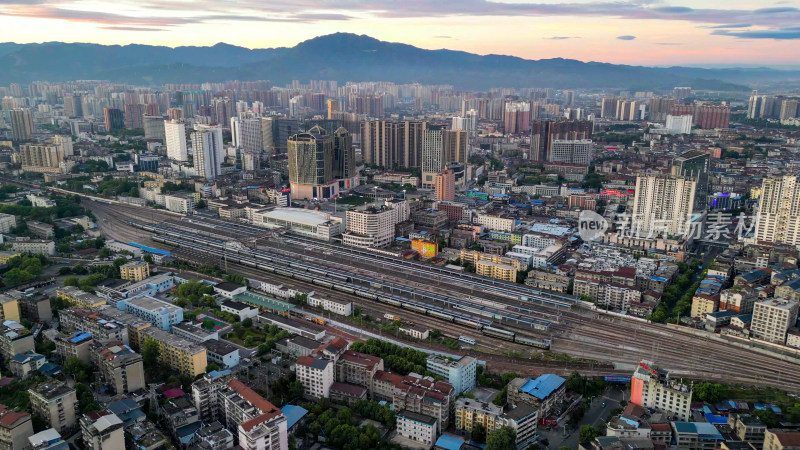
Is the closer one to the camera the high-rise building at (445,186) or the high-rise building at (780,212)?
the high-rise building at (780,212)

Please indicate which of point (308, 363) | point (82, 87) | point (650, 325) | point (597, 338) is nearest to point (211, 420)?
point (308, 363)

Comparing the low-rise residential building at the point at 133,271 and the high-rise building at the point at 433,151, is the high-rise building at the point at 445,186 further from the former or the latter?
the low-rise residential building at the point at 133,271

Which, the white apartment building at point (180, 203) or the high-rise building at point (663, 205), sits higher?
the high-rise building at point (663, 205)

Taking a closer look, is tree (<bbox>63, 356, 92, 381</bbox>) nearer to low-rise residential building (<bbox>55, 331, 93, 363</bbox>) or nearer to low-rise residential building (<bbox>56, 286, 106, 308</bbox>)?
low-rise residential building (<bbox>55, 331, 93, 363</bbox>)

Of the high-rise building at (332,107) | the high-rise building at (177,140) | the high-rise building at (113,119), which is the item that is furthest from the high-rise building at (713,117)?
the high-rise building at (113,119)

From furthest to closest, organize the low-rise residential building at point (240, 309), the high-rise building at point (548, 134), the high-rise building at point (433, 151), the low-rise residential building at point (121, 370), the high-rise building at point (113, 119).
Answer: the high-rise building at point (113, 119) < the high-rise building at point (548, 134) < the high-rise building at point (433, 151) < the low-rise residential building at point (240, 309) < the low-rise residential building at point (121, 370)

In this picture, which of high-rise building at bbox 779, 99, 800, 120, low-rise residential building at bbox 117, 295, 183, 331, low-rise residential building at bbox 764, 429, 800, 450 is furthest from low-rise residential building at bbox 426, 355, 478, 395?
high-rise building at bbox 779, 99, 800, 120
